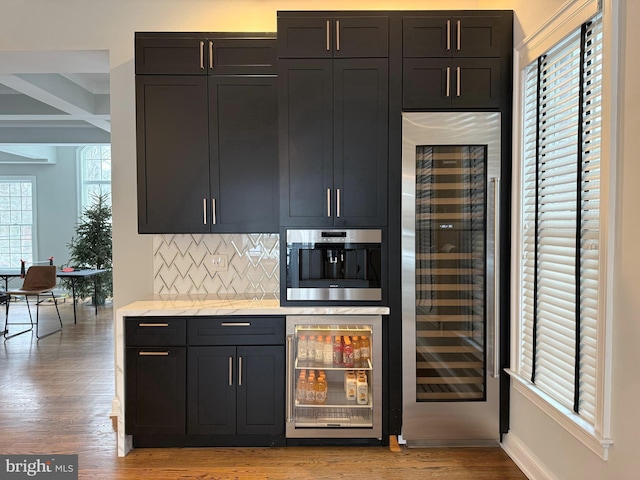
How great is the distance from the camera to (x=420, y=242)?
117 inches

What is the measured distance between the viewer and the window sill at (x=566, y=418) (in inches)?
78.1

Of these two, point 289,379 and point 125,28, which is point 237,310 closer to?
point 289,379

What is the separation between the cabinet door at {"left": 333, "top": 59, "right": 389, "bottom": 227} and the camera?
116 inches

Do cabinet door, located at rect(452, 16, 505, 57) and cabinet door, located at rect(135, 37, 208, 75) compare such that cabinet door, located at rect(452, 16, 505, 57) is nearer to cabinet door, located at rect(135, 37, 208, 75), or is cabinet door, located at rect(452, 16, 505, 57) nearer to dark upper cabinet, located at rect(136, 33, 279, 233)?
dark upper cabinet, located at rect(136, 33, 279, 233)

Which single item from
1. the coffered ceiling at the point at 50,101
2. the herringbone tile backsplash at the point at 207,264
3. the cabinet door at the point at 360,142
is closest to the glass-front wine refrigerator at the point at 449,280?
the cabinet door at the point at 360,142

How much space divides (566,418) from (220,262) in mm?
2452

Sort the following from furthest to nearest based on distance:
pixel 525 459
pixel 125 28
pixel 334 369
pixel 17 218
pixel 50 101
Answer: pixel 17 218, pixel 50 101, pixel 125 28, pixel 334 369, pixel 525 459

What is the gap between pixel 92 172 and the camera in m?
9.51

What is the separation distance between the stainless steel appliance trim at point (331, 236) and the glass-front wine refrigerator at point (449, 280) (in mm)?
210

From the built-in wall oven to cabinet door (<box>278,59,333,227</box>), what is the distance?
117 millimetres

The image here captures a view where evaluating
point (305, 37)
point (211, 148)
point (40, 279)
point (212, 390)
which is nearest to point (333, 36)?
point (305, 37)

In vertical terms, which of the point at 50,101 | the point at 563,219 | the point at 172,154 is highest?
the point at 50,101

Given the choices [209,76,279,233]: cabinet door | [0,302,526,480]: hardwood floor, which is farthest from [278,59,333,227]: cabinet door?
[0,302,526,480]: hardwood floor

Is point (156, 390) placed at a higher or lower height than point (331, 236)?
lower
